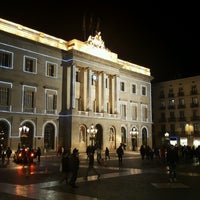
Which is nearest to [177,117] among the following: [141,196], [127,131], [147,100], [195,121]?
[195,121]

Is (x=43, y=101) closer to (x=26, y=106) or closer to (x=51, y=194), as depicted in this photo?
(x=26, y=106)

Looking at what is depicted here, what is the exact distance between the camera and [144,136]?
63438 millimetres

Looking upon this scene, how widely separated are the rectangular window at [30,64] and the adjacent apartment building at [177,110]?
112 ft

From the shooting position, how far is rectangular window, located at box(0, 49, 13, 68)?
39.9 meters

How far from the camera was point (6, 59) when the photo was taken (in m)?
40.6

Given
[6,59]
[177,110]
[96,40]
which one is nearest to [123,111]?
[96,40]

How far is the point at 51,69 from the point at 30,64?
378 centimetres

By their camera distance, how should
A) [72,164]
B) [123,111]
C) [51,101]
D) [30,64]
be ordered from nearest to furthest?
[72,164], [30,64], [51,101], [123,111]

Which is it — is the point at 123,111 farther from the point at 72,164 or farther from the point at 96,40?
the point at 72,164

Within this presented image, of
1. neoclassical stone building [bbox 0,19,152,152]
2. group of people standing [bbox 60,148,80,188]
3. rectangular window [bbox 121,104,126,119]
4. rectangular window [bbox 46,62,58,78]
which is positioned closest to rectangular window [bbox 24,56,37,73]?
neoclassical stone building [bbox 0,19,152,152]

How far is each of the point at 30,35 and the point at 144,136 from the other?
32816 millimetres

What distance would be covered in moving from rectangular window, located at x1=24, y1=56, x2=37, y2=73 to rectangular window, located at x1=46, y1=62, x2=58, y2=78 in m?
2.27

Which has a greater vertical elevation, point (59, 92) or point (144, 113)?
point (59, 92)

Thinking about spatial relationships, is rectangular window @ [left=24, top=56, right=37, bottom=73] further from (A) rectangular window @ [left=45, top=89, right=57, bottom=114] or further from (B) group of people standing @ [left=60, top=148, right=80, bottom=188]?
(B) group of people standing @ [left=60, top=148, right=80, bottom=188]
